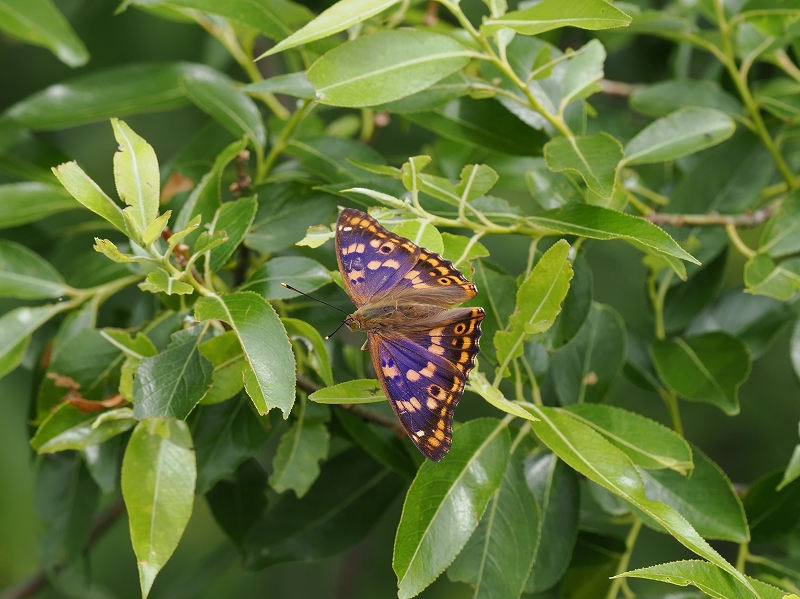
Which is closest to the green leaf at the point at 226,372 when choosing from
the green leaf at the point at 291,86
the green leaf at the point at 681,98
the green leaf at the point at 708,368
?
the green leaf at the point at 291,86

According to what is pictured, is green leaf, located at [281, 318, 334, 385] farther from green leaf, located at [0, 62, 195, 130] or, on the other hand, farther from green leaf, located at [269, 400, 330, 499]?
green leaf, located at [0, 62, 195, 130]

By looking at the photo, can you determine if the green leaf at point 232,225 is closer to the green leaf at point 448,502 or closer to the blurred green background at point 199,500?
the green leaf at point 448,502

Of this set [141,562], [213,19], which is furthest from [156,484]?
[213,19]

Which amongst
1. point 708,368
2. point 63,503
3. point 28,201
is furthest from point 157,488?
point 708,368

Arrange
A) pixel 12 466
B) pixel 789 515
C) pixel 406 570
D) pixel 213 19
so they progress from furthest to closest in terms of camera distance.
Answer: pixel 12 466
pixel 213 19
pixel 789 515
pixel 406 570

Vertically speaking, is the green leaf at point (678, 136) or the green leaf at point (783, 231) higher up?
the green leaf at point (678, 136)

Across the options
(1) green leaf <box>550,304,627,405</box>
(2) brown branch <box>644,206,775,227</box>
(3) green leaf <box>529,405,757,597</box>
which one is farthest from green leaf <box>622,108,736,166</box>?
(3) green leaf <box>529,405,757,597</box>

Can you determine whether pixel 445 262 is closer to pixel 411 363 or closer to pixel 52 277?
pixel 411 363
